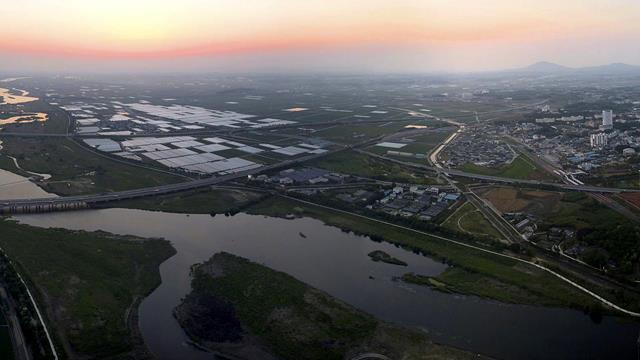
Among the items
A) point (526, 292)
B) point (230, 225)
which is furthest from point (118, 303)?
point (526, 292)

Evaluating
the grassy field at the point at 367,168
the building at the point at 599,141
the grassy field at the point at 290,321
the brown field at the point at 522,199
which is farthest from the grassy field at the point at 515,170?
the grassy field at the point at 290,321

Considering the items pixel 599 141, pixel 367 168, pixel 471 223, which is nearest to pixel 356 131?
pixel 367 168

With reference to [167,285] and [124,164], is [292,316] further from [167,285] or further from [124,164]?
[124,164]

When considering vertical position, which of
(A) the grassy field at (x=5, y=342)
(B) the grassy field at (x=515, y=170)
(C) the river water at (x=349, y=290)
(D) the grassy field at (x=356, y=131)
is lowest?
(A) the grassy field at (x=5, y=342)

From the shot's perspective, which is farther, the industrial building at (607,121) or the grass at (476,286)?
the industrial building at (607,121)

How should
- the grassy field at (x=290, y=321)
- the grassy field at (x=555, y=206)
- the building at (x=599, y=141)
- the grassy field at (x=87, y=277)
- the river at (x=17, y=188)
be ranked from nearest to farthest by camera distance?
the grassy field at (x=290, y=321), the grassy field at (x=87, y=277), the grassy field at (x=555, y=206), the river at (x=17, y=188), the building at (x=599, y=141)

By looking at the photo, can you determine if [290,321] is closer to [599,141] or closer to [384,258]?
[384,258]

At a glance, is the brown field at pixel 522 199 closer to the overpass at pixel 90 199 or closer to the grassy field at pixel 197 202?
the grassy field at pixel 197 202
